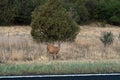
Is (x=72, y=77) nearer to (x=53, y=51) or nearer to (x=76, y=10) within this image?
(x=53, y=51)

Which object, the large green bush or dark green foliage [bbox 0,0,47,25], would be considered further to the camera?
dark green foliage [bbox 0,0,47,25]

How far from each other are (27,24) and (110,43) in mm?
32082

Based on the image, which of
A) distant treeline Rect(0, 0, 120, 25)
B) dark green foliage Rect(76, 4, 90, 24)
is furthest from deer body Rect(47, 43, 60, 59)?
dark green foliage Rect(76, 4, 90, 24)

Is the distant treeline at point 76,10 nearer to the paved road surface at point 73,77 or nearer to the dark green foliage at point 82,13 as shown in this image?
the dark green foliage at point 82,13

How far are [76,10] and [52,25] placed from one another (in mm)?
31594

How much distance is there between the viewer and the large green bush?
21641 millimetres

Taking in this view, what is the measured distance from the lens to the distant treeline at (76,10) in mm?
48406

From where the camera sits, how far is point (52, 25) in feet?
71.6

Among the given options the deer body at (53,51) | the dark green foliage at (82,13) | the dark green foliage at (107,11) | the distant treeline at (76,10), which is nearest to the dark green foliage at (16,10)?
Answer: the distant treeline at (76,10)

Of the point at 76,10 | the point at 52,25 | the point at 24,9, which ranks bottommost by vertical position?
the point at 52,25

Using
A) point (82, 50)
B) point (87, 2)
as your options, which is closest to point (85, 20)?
point (87, 2)

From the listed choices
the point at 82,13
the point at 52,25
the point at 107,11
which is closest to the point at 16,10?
the point at 82,13

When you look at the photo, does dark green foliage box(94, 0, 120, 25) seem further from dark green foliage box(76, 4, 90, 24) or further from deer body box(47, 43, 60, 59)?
deer body box(47, 43, 60, 59)

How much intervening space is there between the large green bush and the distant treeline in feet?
60.3
